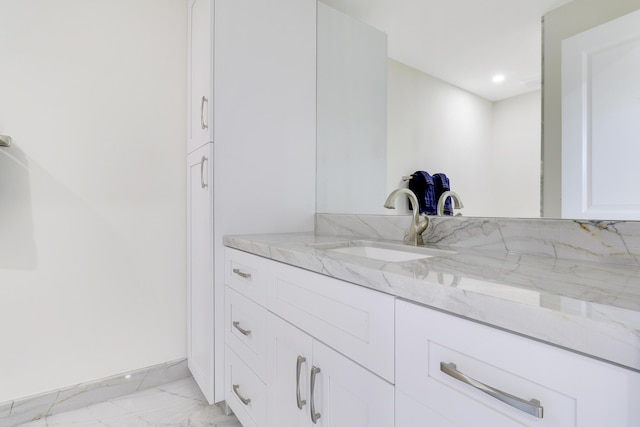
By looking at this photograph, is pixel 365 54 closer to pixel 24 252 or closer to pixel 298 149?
pixel 298 149

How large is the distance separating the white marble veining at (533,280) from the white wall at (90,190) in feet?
3.17

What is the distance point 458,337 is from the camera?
0.51 metres

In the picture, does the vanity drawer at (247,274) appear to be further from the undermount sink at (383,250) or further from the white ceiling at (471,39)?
the white ceiling at (471,39)

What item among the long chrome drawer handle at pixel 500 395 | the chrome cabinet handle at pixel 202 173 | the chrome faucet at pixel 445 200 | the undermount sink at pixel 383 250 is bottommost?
the long chrome drawer handle at pixel 500 395

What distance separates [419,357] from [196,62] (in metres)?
1.68

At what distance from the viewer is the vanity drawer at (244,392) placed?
1.13m

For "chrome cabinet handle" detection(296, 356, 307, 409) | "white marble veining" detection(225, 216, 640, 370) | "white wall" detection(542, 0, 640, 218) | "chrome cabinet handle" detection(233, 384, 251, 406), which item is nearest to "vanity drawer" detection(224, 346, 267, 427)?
"chrome cabinet handle" detection(233, 384, 251, 406)

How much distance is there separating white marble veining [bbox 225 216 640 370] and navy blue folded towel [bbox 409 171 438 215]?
0.56 feet

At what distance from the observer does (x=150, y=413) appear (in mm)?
1493

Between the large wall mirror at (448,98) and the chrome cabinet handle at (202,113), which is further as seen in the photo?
the chrome cabinet handle at (202,113)

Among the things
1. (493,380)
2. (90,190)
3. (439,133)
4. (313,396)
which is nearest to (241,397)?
(313,396)

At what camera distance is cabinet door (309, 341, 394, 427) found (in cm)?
66

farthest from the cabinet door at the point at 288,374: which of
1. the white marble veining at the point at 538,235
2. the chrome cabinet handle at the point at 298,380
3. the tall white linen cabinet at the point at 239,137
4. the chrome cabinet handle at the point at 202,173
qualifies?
the chrome cabinet handle at the point at 202,173

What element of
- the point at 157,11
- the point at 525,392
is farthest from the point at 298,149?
the point at 525,392
